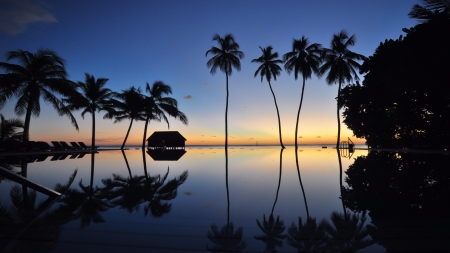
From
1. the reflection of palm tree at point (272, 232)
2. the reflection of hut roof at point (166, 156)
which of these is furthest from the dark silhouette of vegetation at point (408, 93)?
the reflection of hut roof at point (166, 156)

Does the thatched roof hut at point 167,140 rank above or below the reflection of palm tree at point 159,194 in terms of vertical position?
above

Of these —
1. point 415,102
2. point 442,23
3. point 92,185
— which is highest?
point 442,23

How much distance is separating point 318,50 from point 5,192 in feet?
86.6

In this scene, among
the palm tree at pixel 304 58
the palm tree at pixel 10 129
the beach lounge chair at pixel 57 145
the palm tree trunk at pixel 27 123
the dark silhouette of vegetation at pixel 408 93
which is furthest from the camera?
the palm tree at pixel 304 58

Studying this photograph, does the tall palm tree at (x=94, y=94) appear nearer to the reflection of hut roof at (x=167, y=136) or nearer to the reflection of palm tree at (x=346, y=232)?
the reflection of hut roof at (x=167, y=136)

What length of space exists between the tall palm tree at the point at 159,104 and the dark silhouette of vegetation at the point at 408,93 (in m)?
17.3

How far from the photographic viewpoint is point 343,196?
4988 millimetres

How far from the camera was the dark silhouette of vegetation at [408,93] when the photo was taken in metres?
12.6

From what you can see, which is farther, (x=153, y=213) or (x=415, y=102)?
(x=415, y=102)

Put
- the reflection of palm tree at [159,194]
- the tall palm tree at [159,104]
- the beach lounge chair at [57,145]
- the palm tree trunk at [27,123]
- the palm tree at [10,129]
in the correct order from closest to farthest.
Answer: the reflection of palm tree at [159,194], the palm tree trunk at [27,123], the palm tree at [10,129], the beach lounge chair at [57,145], the tall palm tree at [159,104]

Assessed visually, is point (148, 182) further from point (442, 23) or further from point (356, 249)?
point (442, 23)

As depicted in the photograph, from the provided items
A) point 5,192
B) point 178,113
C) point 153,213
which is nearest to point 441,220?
point 153,213

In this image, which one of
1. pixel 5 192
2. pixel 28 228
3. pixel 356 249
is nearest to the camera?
pixel 356 249

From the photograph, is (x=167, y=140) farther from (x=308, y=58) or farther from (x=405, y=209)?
(x=405, y=209)
